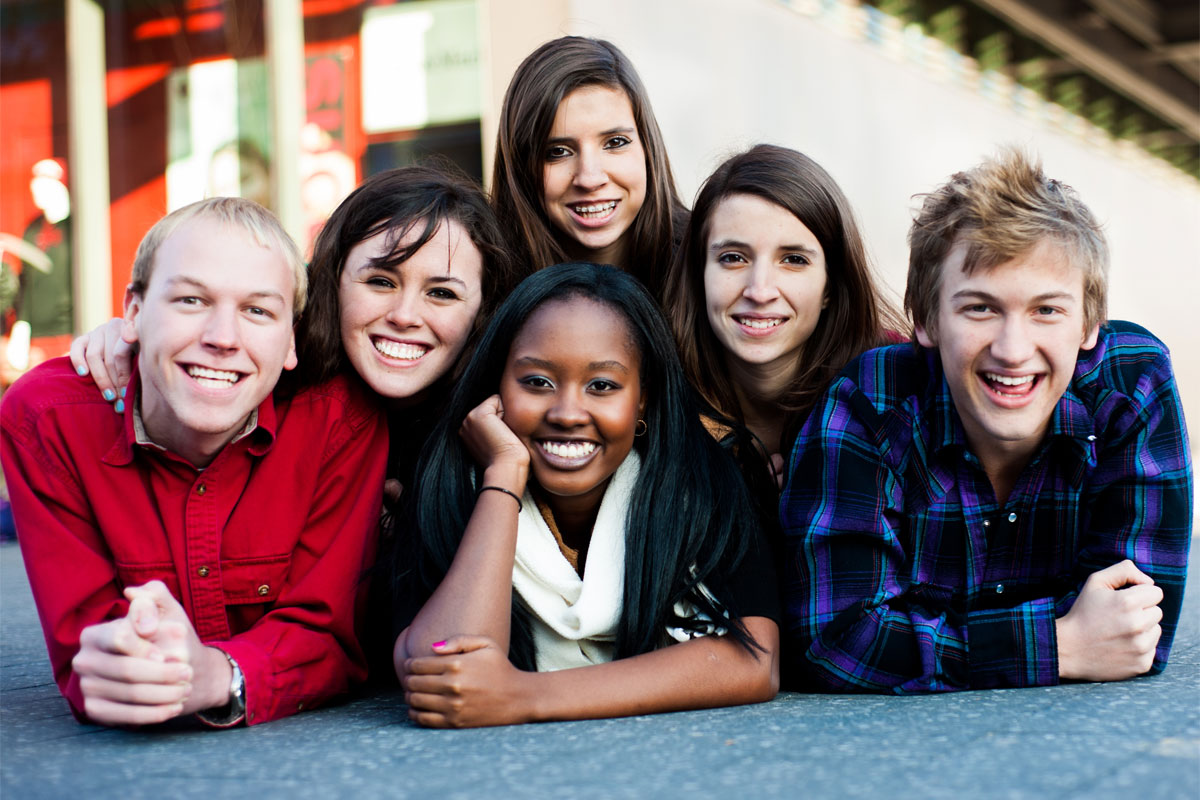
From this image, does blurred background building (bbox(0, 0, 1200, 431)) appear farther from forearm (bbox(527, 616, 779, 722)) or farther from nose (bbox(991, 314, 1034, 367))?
forearm (bbox(527, 616, 779, 722))

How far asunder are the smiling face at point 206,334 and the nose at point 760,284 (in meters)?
1.12

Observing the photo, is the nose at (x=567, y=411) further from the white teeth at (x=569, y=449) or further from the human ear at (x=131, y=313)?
the human ear at (x=131, y=313)

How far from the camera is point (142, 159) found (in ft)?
24.2

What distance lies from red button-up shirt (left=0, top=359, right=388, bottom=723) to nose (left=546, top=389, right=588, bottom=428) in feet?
1.49

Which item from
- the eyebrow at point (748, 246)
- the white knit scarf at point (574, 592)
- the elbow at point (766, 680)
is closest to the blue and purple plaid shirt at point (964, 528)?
the elbow at point (766, 680)

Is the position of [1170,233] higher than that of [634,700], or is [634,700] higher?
[1170,233]

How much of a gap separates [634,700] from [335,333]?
1.11m

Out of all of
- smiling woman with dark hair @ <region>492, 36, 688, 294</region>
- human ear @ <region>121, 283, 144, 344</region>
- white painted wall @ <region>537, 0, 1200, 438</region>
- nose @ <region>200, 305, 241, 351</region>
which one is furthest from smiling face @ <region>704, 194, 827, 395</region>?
white painted wall @ <region>537, 0, 1200, 438</region>

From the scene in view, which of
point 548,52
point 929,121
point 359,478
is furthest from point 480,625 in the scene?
point 929,121

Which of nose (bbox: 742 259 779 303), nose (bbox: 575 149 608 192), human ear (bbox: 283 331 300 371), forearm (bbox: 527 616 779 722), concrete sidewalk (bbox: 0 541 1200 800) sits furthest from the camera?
nose (bbox: 575 149 608 192)

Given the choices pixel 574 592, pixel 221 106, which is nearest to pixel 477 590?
pixel 574 592

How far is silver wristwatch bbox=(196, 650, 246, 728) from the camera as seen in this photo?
229 cm

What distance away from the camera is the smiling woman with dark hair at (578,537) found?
2.30m

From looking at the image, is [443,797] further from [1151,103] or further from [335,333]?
[1151,103]
